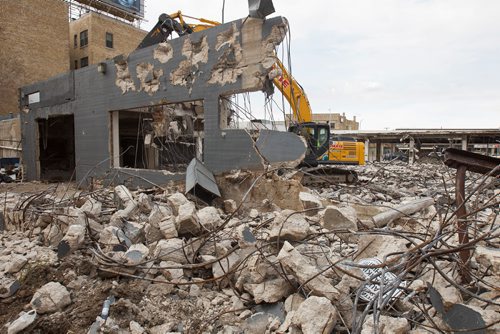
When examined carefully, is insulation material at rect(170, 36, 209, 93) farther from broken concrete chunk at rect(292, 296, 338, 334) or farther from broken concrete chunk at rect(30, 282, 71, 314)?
broken concrete chunk at rect(292, 296, 338, 334)

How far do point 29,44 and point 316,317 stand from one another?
28.2 m

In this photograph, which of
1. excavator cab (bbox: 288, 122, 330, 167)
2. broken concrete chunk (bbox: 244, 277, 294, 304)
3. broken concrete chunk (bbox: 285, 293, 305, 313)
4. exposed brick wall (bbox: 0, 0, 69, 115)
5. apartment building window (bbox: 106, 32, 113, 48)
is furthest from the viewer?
apartment building window (bbox: 106, 32, 113, 48)

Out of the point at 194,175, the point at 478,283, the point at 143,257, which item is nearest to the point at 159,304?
the point at 143,257

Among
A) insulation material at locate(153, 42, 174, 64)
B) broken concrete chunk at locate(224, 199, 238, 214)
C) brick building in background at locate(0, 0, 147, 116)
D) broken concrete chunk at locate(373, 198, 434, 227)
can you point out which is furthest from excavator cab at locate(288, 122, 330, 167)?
brick building in background at locate(0, 0, 147, 116)

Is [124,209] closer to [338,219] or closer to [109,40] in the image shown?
[338,219]

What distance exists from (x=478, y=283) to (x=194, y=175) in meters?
4.75

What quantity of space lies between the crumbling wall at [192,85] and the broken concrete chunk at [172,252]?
2.96 metres

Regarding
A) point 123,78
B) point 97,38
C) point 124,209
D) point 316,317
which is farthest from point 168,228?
point 97,38

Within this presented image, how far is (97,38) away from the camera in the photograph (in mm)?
27859

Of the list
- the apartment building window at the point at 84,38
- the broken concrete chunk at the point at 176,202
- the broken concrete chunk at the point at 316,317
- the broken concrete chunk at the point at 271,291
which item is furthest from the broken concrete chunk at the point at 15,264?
the apartment building window at the point at 84,38

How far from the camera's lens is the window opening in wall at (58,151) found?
14250mm

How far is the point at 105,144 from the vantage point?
9.10 meters

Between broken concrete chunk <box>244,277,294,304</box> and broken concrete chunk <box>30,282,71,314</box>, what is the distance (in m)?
1.74

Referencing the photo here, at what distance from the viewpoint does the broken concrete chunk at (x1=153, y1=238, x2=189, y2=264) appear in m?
3.47
